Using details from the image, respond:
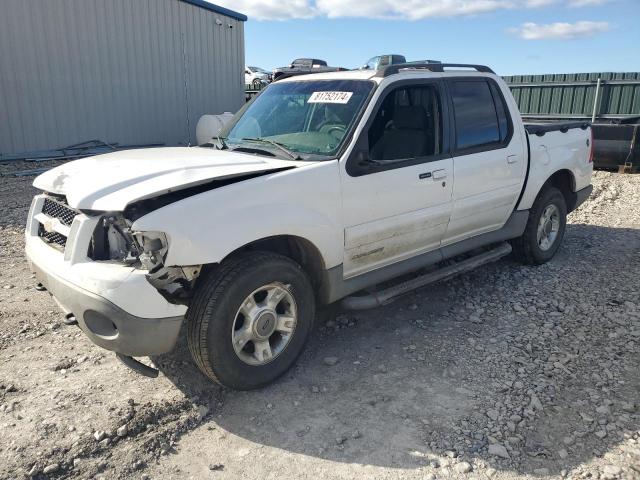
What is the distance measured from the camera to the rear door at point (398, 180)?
360 cm

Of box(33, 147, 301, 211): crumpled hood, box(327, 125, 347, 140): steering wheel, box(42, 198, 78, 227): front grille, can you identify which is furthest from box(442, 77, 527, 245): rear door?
box(42, 198, 78, 227): front grille

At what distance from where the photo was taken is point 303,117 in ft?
13.1

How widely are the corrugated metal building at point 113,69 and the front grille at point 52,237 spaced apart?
948 cm

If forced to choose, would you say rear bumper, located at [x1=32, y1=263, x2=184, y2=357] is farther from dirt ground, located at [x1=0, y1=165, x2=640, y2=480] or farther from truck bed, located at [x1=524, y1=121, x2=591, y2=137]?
truck bed, located at [x1=524, y1=121, x2=591, y2=137]

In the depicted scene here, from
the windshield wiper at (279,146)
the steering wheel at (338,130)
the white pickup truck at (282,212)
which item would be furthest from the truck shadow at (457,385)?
the steering wheel at (338,130)

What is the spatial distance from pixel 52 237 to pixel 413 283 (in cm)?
262

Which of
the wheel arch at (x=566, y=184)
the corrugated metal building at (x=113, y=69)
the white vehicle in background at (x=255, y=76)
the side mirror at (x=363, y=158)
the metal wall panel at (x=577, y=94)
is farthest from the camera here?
the white vehicle in background at (x=255, y=76)

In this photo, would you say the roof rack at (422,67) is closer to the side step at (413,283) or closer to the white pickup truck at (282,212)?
the white pickup truck at (282,212)

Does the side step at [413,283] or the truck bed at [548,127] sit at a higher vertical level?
the truck bed at [548,127]

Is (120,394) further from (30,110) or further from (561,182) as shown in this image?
(30,110)

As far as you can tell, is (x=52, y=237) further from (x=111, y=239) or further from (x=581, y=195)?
(x=581, y=195)

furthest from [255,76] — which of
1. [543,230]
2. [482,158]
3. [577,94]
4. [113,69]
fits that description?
[482,158]

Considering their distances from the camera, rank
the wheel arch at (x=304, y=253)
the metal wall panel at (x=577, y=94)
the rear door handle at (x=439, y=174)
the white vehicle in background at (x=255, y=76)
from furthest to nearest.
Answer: the white vehicle in background at (x=255, y=76), the metal wall panel at (x=577, y=94), the rear door handle at (x=439, y=174), the wheel arch at (x=304, y=253)

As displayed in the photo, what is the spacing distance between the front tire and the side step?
0.41 meters
